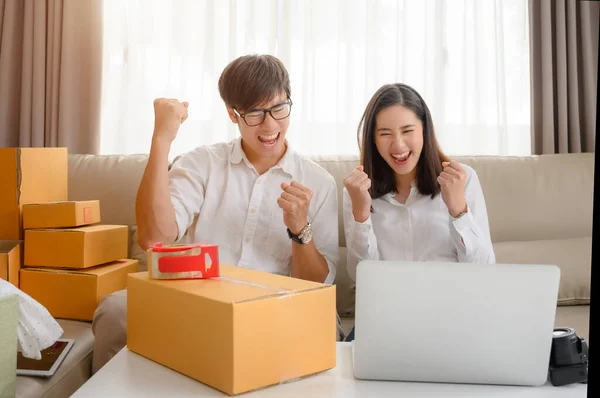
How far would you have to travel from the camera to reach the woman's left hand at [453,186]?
1729 mm

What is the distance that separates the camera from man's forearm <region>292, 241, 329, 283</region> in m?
1.80

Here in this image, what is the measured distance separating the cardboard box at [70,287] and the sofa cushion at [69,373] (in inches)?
1.6

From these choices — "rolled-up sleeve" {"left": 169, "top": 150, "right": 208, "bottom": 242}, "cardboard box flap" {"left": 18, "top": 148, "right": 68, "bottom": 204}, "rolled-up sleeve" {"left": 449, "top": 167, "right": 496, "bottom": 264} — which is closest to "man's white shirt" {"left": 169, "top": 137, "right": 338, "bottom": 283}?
"rolled-up sleeve" {"left": 169, "top": 150, "right": 208, "bottom": 242}

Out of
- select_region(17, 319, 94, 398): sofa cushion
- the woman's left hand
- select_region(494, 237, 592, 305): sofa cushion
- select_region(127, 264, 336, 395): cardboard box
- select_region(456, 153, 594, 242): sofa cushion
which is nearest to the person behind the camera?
select_region(127, 264, 336, 395): cardboard box

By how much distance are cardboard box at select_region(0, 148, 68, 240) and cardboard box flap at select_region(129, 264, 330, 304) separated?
1.24 meters

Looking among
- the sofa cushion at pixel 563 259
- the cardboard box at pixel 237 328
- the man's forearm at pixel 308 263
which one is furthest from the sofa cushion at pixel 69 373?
the sofa cushion at pixel 563 259

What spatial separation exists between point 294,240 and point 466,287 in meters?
0.83

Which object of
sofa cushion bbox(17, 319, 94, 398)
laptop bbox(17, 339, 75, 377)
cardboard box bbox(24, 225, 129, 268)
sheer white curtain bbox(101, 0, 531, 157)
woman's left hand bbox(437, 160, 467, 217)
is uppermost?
Answer: sheer white curtain bbox(101, 0, 531, 157)

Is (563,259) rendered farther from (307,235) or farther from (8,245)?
(8,245)

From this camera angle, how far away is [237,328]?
97 cm

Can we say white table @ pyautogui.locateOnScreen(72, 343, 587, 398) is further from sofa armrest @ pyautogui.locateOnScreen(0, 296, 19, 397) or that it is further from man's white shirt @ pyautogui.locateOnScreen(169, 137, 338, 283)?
man's white shirt @ pyautogui.locateOnScreen(169, 137, 338, 283)

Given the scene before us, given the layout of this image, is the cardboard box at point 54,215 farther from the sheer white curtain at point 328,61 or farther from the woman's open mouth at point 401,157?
the woman's open mouth at point 401,157

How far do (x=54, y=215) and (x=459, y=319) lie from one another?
5.30ft

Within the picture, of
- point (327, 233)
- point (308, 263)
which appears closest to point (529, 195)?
point (327, 233)
